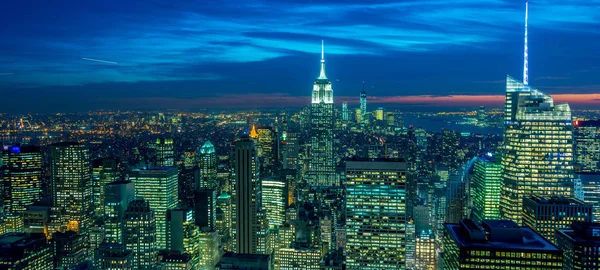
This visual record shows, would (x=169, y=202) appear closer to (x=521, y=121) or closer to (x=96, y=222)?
(x=96, y=222)

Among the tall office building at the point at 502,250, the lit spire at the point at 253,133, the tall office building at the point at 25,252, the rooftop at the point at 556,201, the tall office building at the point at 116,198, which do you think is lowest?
the tall office building at the point at 25,252

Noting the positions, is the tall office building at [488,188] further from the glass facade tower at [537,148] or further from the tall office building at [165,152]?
the tall office building at [165,152]

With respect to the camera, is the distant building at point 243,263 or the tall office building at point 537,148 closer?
the distant building at point 243,263

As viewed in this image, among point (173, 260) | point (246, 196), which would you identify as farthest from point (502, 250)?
point (246, 196)

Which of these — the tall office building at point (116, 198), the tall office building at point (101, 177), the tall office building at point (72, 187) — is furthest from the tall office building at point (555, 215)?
the tall office building at point (72, 187)

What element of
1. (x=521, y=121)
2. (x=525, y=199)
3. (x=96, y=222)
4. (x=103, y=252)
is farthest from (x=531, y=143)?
(x=96, y=222)

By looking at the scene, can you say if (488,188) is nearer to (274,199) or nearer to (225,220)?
(274,199)

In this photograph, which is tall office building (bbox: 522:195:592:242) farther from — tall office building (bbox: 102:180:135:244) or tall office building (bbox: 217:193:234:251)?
tall office building (bbox: 102:180:135:244)
